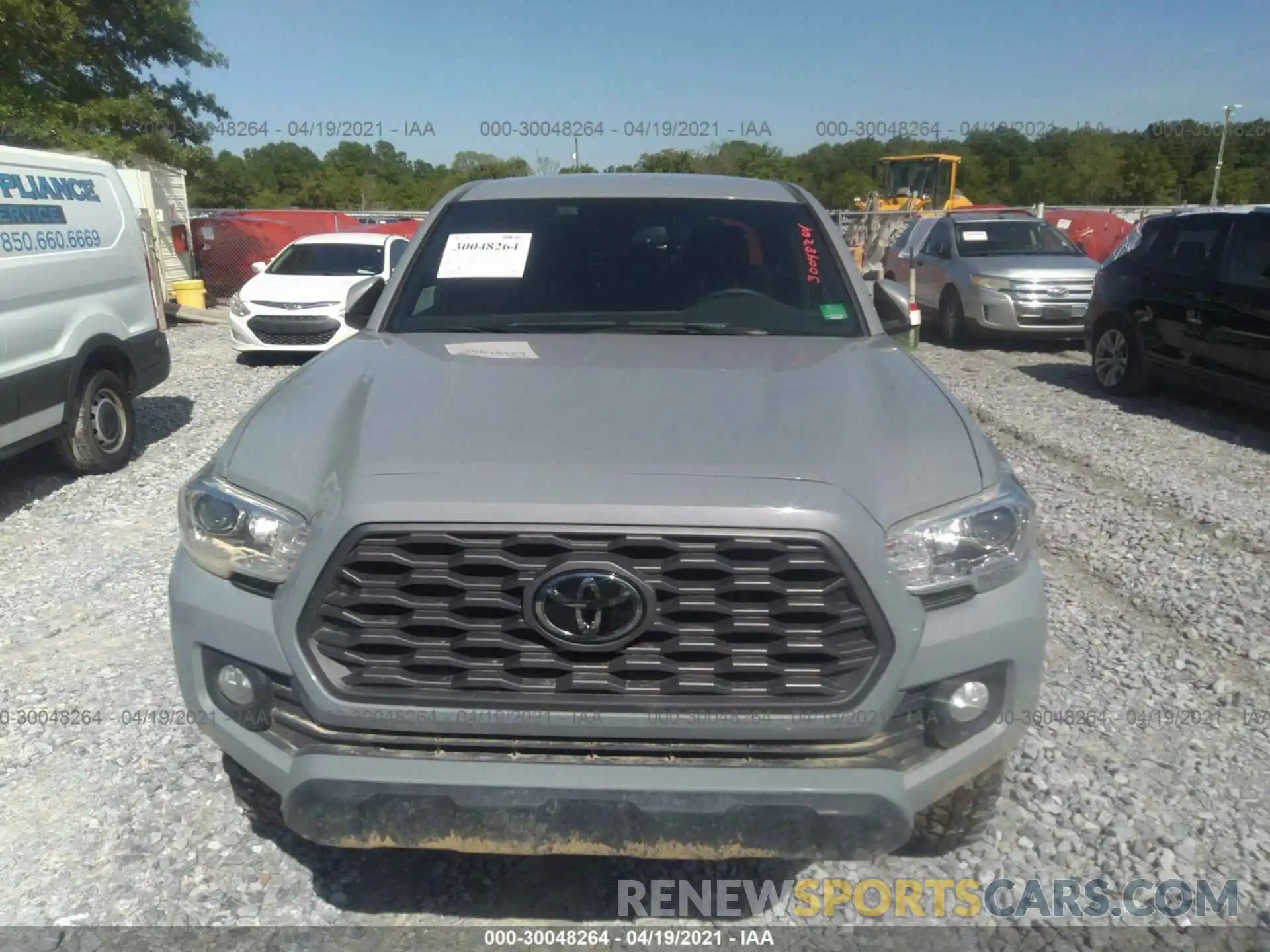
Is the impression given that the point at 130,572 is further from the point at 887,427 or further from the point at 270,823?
the point at 887,427

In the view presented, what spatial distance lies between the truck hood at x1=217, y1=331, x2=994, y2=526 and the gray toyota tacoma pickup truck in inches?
0.5

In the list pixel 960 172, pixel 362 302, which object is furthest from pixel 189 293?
pixel 960 172

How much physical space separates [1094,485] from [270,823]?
5657 mm

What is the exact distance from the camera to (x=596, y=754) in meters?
2.19

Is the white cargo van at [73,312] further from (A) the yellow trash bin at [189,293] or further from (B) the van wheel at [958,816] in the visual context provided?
(A) the yellow trash bin at [189,293]

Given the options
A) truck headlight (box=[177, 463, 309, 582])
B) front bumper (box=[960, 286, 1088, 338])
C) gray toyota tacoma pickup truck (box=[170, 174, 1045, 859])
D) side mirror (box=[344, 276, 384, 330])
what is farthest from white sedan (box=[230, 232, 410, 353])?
gray toyota tacoma pickup truck (box=[170, 174, 1045, 859])

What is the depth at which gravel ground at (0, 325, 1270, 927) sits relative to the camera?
275cm

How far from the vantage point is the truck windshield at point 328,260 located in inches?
504

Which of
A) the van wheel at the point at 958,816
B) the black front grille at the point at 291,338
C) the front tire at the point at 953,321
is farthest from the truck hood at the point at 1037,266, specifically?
the van wheel at the point at 958,816

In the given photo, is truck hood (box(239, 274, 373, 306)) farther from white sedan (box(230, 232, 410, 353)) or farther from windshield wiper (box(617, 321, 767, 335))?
windshield wiper (box(617, 321, 767, 335))

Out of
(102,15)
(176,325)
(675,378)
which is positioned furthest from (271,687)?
(102,15)

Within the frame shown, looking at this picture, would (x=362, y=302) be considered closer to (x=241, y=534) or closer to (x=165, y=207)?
(x=241, y=534)

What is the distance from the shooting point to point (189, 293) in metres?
17.1

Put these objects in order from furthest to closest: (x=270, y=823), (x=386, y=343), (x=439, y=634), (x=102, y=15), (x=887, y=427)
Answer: (x=102, y=15), (x=386, y=343), (x=270, y=823), (x=887, y=427), (x=439, y=634)
